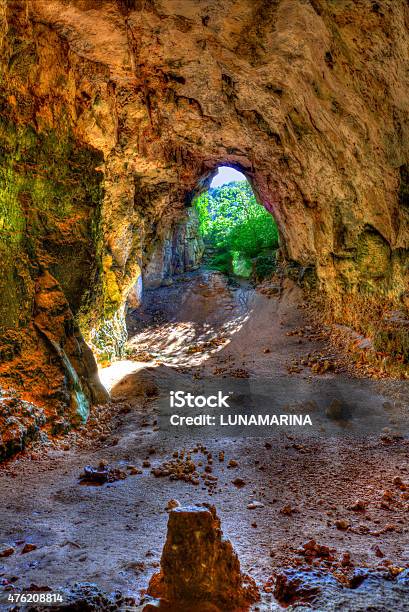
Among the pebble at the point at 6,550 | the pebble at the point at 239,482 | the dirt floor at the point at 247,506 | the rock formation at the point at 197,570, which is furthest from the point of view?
the pebble at the point at 239,482

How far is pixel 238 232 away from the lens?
2295cm

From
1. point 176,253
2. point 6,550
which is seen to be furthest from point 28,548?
point 176,253

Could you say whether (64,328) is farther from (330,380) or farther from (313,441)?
(330,380)

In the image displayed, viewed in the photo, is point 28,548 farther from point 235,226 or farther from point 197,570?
point 235,226

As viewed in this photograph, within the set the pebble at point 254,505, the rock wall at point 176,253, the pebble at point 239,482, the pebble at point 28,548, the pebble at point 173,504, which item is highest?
the rock wall at point 176,253

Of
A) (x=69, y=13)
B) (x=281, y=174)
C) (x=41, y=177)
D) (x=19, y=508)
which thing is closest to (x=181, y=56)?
(x=69, y=13)

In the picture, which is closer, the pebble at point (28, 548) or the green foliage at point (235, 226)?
the pebble at point (28, 548)

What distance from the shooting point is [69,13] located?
634 cm

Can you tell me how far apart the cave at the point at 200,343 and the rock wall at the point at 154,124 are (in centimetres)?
4

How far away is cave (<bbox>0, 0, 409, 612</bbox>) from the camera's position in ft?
7.91

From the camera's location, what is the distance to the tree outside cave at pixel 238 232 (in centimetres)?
2062

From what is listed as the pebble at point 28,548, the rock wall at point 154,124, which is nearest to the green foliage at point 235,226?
the rock wall at point 154,124

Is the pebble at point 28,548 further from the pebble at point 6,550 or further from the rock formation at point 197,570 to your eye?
the rock formation at point 197,570

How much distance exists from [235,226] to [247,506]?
22.9m
